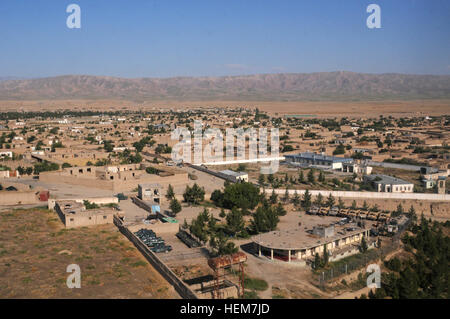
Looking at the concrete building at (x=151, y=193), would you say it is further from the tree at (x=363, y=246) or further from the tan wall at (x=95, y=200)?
the tree at (x=363, y=246)

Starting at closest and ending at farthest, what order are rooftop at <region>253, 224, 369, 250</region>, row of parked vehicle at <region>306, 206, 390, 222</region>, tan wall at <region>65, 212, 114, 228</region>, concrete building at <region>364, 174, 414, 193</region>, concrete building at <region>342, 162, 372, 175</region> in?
rooftop at <region>253, 224, 369, 250</region>
tan wall at <region>65, 212, 114, 228</region>
row of parked vehicle at <region>306, 206, 390, 222</region>
concrete building at <region>364, 174, 414, 193</region>
concrete building at <region>342, 162, 372, 175</region>

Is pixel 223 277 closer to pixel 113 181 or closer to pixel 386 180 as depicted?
pixel 113 181

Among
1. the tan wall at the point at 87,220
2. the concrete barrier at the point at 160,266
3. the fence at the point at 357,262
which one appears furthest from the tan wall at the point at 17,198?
the fence at the point at 357,262

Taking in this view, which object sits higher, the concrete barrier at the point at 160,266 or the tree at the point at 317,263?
the concrete barrier at the point at 160,266

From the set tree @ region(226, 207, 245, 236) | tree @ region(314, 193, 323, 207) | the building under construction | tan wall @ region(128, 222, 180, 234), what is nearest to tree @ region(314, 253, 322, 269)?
the building under construction

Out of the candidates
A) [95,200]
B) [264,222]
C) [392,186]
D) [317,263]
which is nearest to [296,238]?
[317,263]

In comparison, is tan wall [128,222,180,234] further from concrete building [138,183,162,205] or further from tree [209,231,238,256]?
concrete building [138,183,162,205]

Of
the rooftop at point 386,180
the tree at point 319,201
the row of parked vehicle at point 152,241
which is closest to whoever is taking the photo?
the row of parked vehicle at point 152,241
